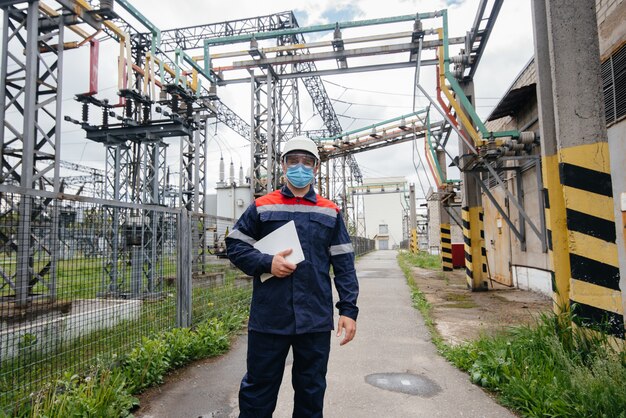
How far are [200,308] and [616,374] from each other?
Result: 472 cm

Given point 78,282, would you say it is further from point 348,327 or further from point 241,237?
point 348,327

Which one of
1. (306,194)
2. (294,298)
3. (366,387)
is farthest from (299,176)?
(366,387)

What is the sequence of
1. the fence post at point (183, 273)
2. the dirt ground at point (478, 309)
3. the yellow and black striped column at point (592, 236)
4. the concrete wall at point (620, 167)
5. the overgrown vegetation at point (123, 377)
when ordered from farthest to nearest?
1. the dirt ground at point (478, 309)
2. the fence post at point (183, 273)
3. the concrete wall at point (620, 167)
4. the yellow and black striped column at point (592, 236)
5. the overgrown vegetation at point (123, 377)

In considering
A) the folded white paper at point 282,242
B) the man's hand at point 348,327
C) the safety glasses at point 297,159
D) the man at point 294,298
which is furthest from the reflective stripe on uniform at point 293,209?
the man's hand at point 348,327

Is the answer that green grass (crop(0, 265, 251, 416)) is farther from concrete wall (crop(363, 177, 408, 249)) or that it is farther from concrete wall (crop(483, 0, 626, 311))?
concrete wall (crop(363, 177, 408, 249))

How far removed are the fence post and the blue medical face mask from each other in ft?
10.1

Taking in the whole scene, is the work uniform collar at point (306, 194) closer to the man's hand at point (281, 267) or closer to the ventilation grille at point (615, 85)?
the man's hand at point (281, 267)

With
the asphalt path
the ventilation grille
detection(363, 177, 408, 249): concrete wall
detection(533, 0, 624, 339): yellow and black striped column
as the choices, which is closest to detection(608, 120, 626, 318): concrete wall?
the ventilation grille

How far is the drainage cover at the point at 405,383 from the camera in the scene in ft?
11.8

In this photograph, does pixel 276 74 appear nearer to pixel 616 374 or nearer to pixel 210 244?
pixel 210 244

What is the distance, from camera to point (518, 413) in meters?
3.02

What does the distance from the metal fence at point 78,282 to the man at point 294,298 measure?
1.71 meters

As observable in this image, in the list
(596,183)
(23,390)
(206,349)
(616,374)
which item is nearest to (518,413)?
(616,374)

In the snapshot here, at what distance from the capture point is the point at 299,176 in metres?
2.59
